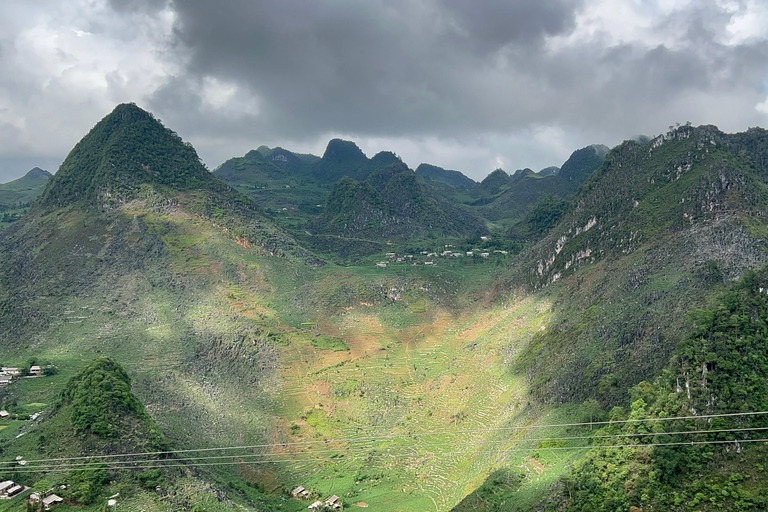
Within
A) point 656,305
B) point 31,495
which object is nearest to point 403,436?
point 656,305

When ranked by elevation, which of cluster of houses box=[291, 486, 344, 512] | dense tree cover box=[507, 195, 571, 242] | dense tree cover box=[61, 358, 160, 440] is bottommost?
cluster of houses box=[291, 486, 344, 512]

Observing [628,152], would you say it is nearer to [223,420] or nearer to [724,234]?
[724,234]

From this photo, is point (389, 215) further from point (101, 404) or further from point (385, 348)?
point (101, 404)

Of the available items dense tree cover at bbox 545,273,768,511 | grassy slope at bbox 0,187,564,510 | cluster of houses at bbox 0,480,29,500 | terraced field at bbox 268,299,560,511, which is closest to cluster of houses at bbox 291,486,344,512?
terraced field at bbox 268,299,560,511

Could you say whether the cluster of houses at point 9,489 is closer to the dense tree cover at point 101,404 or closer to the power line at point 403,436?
the power line at point 403,436

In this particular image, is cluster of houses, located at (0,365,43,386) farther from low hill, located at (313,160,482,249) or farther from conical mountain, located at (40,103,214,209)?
low hill, located at (313,160,482,249)

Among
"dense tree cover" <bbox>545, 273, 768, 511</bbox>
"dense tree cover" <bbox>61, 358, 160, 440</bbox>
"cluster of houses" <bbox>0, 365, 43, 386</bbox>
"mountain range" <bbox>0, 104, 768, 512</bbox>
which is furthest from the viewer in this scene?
"cluster of houses" <bbox>0, 365, 43, 386</bbox>

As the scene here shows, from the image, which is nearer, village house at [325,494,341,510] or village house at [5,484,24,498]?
village house at [5,484,24,498]

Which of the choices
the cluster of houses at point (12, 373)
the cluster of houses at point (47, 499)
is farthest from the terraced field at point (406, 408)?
the cluster of houses at point (12, 373)
